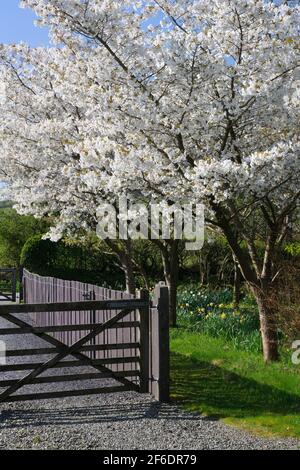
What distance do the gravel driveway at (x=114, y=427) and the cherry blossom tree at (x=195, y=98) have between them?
2897mm

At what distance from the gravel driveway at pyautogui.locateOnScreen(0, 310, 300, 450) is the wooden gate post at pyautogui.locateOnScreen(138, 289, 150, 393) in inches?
7.5

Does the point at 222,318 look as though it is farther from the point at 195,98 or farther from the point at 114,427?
the point at 114,427

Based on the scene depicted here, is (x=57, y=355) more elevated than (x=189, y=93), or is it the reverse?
(x=189, y=93)

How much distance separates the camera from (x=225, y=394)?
26.4 feet

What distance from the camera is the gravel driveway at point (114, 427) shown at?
6.13 m

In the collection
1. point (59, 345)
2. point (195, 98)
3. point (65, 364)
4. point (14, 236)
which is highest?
→ point (195, 98)

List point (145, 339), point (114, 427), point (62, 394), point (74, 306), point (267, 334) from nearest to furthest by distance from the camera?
point (114, 427) < point (62, 394) < point (74, 306) < point (145, 339) < point (267, 334)

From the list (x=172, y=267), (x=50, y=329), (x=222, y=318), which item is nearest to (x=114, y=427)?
(x=50, y=329)

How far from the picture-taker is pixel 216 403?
7.65m

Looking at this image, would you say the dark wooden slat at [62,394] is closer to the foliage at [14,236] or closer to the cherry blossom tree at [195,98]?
the cherry blossom tree at [195,98]

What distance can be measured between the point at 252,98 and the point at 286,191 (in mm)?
1862

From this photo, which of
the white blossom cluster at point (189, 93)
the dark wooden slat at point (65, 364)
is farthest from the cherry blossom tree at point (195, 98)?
the dark wooden slat at point (65, 364)

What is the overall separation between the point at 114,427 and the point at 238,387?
2231 mm
